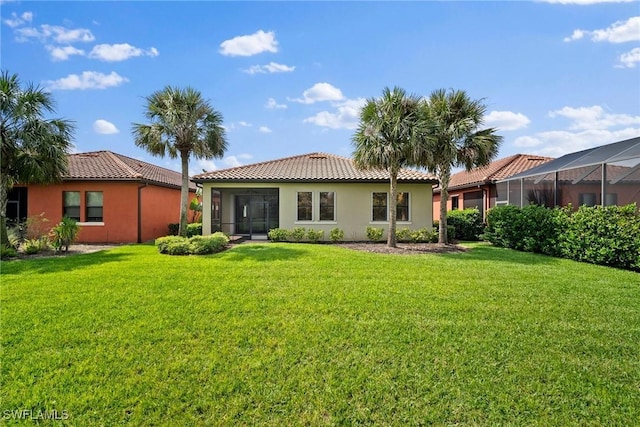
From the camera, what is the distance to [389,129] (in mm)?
12680

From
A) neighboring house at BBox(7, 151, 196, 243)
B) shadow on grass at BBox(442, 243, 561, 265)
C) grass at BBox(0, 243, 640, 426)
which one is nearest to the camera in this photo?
grass at BBox(0, 243, 640, 426)

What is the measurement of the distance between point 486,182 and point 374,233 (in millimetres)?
9410

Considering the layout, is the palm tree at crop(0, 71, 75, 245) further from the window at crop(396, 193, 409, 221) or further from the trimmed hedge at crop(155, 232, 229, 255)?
the window at crop(396, 193, 409, 221)

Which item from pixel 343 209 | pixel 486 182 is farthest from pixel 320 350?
pixel 486 182

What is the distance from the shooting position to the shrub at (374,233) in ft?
52.0

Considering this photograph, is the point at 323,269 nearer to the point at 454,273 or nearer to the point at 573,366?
the point at 454,273

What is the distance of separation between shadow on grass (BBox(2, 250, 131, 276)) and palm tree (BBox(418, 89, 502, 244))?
12.5m

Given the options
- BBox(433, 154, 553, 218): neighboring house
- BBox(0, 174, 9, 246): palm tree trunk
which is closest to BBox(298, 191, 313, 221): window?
BBox(433, 154, 553, 218): neighboring house

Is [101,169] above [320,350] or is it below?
above

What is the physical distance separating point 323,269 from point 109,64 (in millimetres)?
11326

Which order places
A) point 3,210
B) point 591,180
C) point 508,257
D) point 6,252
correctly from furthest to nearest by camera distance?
point 3,210 < point 591,180 < point 508,257 < point 6,252

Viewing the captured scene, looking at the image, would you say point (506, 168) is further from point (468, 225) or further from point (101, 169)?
point (101, 169)

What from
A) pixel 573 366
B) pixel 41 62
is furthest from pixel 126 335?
pixel 41 62

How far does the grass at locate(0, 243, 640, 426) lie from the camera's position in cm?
330
